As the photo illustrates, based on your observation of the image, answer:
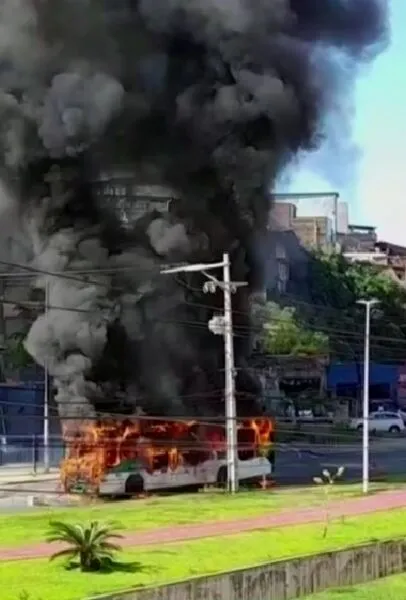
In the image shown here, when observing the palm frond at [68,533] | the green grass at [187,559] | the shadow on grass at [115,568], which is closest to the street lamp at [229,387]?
the green grass at [187,559]

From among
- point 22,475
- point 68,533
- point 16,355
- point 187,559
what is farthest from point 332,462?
point 68,533

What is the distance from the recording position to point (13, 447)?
42.3 m

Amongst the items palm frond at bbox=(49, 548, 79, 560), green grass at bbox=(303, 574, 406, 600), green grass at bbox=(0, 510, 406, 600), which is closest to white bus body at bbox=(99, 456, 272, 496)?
green grass at bbox=(0, 510, 406, 600)

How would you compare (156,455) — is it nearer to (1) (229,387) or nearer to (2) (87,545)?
(1) (229,387)

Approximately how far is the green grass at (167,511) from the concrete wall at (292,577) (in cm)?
412

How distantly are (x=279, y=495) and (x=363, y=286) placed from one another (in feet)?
124

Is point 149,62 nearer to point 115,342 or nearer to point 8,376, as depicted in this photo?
point 115,342

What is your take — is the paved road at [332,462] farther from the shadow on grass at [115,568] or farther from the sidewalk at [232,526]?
the shadow on grass at [115,568]

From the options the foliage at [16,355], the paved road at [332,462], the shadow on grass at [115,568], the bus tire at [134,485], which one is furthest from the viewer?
the foliage at [16,355]

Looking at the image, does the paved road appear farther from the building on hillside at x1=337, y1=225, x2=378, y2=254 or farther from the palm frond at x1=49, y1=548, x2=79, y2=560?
the building on hillside at x1=337, y1=225, x2=378, y2=254

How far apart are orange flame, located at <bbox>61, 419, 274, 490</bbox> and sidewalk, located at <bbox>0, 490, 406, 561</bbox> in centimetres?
436

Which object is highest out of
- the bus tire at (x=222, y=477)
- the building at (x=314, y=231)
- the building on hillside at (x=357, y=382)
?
the building at (x=314, y=231)

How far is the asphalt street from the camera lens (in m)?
30.3

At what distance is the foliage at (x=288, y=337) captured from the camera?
57281mm
